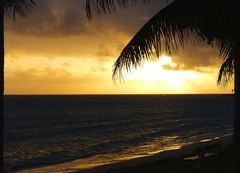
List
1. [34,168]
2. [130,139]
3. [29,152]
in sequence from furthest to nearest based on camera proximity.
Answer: [130,139] < [29,152] < [34,168]

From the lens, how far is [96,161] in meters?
24.3

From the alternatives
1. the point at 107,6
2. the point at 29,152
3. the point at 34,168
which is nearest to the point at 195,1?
the point at 107,6

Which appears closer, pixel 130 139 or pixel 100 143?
pixel 100 143

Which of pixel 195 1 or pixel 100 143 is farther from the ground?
pixel 195 1

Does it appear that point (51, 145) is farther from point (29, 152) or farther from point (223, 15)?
point (223, 15)

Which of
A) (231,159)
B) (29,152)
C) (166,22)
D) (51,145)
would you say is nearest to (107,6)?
(166,22)

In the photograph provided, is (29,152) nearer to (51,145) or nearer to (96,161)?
(51,145)

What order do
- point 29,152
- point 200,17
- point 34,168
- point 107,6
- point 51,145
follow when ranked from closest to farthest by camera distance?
A: point 107,6 → point 200,17 → point 34,168 → point 29,152 → point 51,145

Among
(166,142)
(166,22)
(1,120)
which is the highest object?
(166,22)

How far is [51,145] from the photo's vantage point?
1393 inches

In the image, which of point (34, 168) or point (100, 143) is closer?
point (34, 168)

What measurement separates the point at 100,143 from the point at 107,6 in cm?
3228

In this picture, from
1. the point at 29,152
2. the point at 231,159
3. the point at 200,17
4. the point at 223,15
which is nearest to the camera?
the point at 223,15

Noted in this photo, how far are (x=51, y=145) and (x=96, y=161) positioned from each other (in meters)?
12.1
